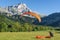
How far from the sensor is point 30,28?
148750 millimetres

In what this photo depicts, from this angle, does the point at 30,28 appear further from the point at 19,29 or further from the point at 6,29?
the point at 6,29

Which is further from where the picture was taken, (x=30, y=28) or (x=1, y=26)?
(x=30, y=28)

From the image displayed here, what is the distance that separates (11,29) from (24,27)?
1466 cm

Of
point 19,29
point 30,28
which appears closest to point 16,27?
point 19,29

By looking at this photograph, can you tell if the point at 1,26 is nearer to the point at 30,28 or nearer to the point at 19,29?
the point at 19,29

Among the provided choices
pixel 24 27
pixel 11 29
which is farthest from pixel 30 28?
pixel 11 29

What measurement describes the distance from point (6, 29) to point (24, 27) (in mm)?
19054

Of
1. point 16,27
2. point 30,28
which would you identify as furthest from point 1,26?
point 30,28

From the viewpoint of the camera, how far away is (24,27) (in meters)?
144

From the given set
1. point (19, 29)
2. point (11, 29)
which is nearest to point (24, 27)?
point (19, 29)

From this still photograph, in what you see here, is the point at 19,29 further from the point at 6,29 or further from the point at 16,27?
the point at 6,29

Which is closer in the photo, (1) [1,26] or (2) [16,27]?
(1) [1,26]

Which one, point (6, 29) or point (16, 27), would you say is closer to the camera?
point (6, 29)

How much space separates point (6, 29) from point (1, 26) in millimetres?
4378
